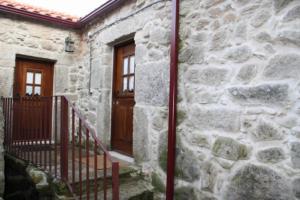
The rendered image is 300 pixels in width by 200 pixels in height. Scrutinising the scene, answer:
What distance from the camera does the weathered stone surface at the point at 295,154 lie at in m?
1.90

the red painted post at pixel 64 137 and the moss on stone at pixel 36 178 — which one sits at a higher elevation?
the red painted post at pixel 64 137

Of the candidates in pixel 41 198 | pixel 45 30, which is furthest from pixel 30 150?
pixel 45 30

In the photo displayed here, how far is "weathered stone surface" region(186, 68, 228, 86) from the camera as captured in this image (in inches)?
98.0

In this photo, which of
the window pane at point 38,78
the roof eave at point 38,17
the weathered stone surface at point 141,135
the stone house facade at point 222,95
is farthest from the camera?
the window pane at point 38,78

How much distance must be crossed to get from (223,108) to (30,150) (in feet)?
8.04

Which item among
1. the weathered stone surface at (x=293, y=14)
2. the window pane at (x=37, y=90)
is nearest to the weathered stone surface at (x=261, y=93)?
the weathered stone surface at (x=293, y=14)

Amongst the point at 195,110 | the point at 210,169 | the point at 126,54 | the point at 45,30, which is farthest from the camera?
the point at 45,30

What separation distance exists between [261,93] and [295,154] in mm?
535

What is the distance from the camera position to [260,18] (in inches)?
86.0

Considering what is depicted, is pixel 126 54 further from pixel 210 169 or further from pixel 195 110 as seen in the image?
pixel 210 169

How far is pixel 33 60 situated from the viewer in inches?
194

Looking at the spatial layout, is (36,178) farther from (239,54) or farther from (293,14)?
(293,14)

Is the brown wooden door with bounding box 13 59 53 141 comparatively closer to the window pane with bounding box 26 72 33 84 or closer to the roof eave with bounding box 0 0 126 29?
the window pane with bounding box 26 72 33 84

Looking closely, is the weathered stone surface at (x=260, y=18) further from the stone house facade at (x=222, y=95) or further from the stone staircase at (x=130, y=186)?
the stone staircase at (x=130, y=186)
